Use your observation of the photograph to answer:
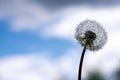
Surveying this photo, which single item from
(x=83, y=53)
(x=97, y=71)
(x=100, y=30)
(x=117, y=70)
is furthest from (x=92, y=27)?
(x=117, y=70)

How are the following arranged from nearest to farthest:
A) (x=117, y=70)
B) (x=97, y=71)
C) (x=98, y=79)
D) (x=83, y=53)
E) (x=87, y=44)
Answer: (x=83, y=53) → (x=87, y=44) → (x=98, y=79) → (x=97, y=71) → (x=117, y=70)

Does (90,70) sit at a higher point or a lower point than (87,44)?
higher

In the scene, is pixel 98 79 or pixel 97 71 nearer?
pixel 98 79

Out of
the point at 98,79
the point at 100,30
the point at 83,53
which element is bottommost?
the point at 83,53

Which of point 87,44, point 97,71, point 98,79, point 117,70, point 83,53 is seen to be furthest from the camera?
point 117,70

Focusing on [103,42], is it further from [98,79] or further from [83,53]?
[98,79]
